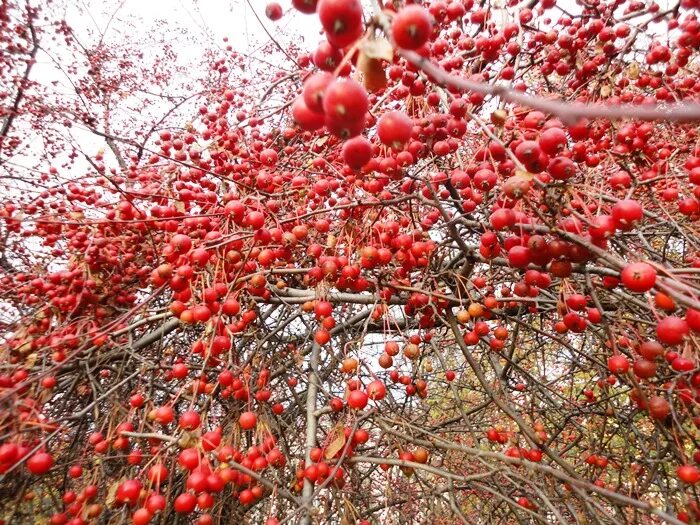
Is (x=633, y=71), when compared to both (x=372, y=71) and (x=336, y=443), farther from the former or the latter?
(x=336, y=443)

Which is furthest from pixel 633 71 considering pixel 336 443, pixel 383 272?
pixel 336 443

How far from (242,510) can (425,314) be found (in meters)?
1.84

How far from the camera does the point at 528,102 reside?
52cm

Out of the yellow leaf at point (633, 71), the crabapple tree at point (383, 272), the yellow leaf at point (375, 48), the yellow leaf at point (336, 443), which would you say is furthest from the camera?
the yellow leaf at point (633, 71)

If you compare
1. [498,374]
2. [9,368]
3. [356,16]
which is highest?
[356,16]

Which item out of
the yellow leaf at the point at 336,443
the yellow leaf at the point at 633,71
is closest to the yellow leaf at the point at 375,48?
the yellow leaf at the point at 336,443

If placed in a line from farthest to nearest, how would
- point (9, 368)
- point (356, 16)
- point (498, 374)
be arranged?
point (498, 374), point (9, 368), point (356, 16)

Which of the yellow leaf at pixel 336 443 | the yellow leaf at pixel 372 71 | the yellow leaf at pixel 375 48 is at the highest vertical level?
the yellow leaf at pixel 375 48

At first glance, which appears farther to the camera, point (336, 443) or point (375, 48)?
point (336, 443)

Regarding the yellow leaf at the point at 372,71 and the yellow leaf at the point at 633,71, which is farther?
the yellow leaf at the point at 633,71

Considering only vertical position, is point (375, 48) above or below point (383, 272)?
above

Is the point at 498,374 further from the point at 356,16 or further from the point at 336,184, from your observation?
the point at 356,16

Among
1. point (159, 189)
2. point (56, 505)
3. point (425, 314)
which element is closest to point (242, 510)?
point (56, 505)

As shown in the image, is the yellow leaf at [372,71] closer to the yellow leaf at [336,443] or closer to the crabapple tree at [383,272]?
the crabapple tree at [383,272]
